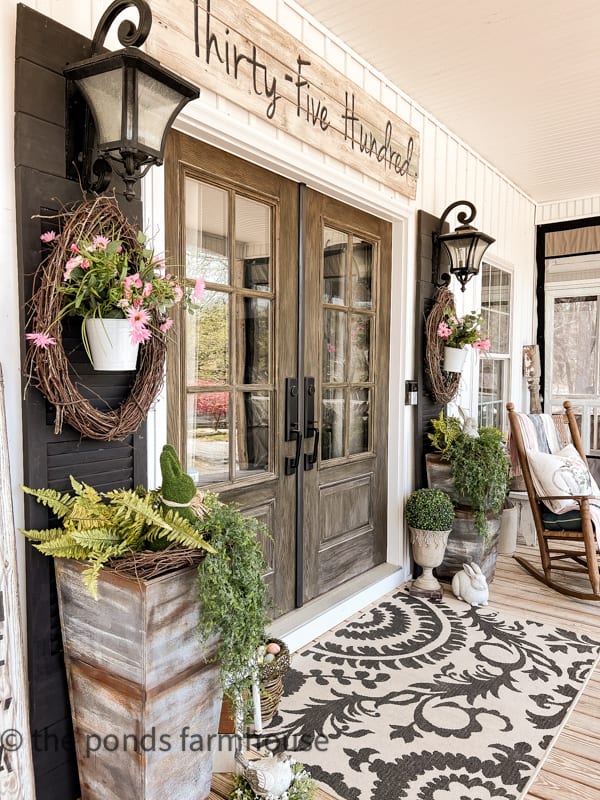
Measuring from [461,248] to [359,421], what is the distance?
1.26 m

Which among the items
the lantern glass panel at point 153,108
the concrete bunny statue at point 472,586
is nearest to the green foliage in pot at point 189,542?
the lantern glass panel at point 153,108

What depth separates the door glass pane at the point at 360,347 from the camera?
339 centimetres

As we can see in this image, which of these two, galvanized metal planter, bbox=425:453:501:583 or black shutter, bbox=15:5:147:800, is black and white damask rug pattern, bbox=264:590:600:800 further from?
black shutter, bbox=15:5:147:800

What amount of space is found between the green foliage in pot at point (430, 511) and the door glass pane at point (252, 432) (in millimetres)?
1075

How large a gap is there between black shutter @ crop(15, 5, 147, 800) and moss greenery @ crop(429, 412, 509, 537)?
233cm

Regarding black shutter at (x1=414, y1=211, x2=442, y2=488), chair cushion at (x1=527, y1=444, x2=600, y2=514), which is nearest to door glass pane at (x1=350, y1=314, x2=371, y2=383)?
black shutter at (x1=414, y1=211, x2=442, y2=488)

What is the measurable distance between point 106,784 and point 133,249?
154 cm

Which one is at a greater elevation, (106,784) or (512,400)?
(512,400)

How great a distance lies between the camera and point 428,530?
133 inches

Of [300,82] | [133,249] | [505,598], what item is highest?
[300,82]

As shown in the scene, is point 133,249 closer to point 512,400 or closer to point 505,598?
point 505,598

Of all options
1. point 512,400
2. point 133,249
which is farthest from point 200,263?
point 512,400

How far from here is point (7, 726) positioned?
4.67 feet

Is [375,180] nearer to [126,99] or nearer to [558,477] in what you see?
[126,99]
